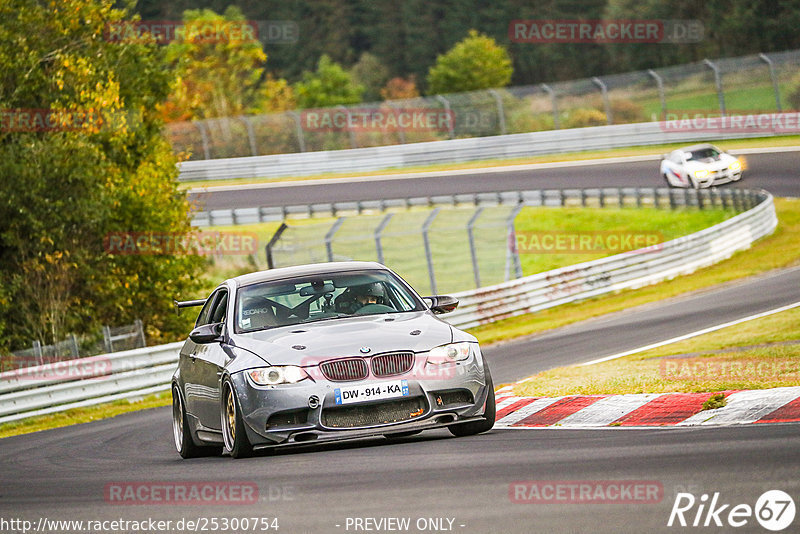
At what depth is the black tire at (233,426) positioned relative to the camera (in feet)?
28.4

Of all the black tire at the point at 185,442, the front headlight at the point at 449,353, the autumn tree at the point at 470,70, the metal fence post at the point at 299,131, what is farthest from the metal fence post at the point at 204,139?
the front headlight at the point at 449,353

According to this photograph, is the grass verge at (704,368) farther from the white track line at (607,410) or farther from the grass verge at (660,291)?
the grass verge at (660,291)

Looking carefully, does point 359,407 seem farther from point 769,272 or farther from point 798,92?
point 798,92

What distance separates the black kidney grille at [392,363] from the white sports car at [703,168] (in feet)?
100

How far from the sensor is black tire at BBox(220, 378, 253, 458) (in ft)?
28.4

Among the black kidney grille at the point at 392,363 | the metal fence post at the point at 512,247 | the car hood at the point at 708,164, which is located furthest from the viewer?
the car hood at the point at 708,164

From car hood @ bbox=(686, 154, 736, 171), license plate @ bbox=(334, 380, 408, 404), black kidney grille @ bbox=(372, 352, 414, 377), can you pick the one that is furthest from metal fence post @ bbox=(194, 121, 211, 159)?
license plate @ bbox=(334, 380, 408, 404)

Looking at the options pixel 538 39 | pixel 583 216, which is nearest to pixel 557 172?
pixel 583 216

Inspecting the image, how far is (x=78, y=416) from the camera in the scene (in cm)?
1919

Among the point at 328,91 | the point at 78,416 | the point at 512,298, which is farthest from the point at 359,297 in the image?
the point at 328,91

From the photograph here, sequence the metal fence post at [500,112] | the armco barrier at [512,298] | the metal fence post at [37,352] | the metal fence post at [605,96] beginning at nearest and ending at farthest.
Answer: the armco barrier at [512,298], the metal fence post at [37,352], the metal fence post at [605,96], the metal fence post at [500,112]

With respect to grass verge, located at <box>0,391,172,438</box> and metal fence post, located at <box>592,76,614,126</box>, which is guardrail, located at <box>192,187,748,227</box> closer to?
metal fence post, located at <box>592,76,614,126</box>

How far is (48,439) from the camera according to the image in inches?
600

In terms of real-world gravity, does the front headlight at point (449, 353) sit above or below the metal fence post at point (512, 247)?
above
